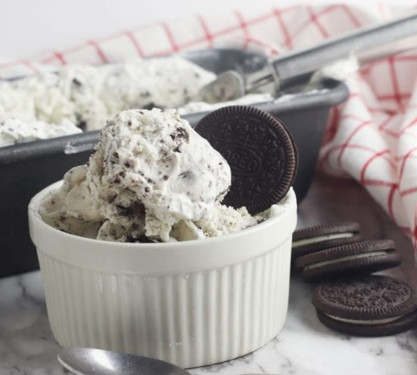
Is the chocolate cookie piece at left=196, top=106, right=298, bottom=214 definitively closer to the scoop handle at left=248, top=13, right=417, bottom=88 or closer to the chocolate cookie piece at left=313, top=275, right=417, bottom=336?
the chocolate cookie piece at left=313, top=275, right=417, bottom=336

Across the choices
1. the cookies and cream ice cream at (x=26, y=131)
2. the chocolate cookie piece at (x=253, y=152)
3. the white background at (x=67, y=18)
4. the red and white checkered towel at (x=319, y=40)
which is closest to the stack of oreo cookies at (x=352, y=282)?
the chocolate cookie piece at (x=253, y=152)

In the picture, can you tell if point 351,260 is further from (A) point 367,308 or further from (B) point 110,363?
(B) point 110,363

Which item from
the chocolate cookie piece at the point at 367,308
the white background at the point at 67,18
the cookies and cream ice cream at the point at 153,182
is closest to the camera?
the cookies and cream ice cream at the point at 153,182

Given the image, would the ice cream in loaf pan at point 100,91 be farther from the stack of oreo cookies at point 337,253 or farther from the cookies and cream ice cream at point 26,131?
the stack of oreo cookies at point 337,253

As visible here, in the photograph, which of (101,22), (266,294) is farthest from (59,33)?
(266,294)

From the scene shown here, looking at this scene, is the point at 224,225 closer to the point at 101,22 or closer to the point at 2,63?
the point at 2,63

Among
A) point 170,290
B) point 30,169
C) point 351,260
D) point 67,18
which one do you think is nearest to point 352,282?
point 351,260
